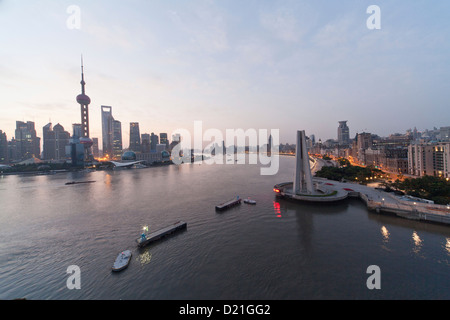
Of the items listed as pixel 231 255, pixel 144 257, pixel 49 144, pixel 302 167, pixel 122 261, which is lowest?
pixel 144 257

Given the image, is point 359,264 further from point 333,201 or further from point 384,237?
point 333,201

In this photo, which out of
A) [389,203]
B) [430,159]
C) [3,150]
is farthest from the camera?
[3,150]

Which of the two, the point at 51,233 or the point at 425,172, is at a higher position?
the point at 425,172

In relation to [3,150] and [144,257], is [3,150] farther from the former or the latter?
[144,257]

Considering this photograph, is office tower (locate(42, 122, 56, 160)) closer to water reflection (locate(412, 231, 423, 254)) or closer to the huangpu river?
the huangpu river

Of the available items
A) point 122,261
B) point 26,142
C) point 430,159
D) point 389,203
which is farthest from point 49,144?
point 430,159
